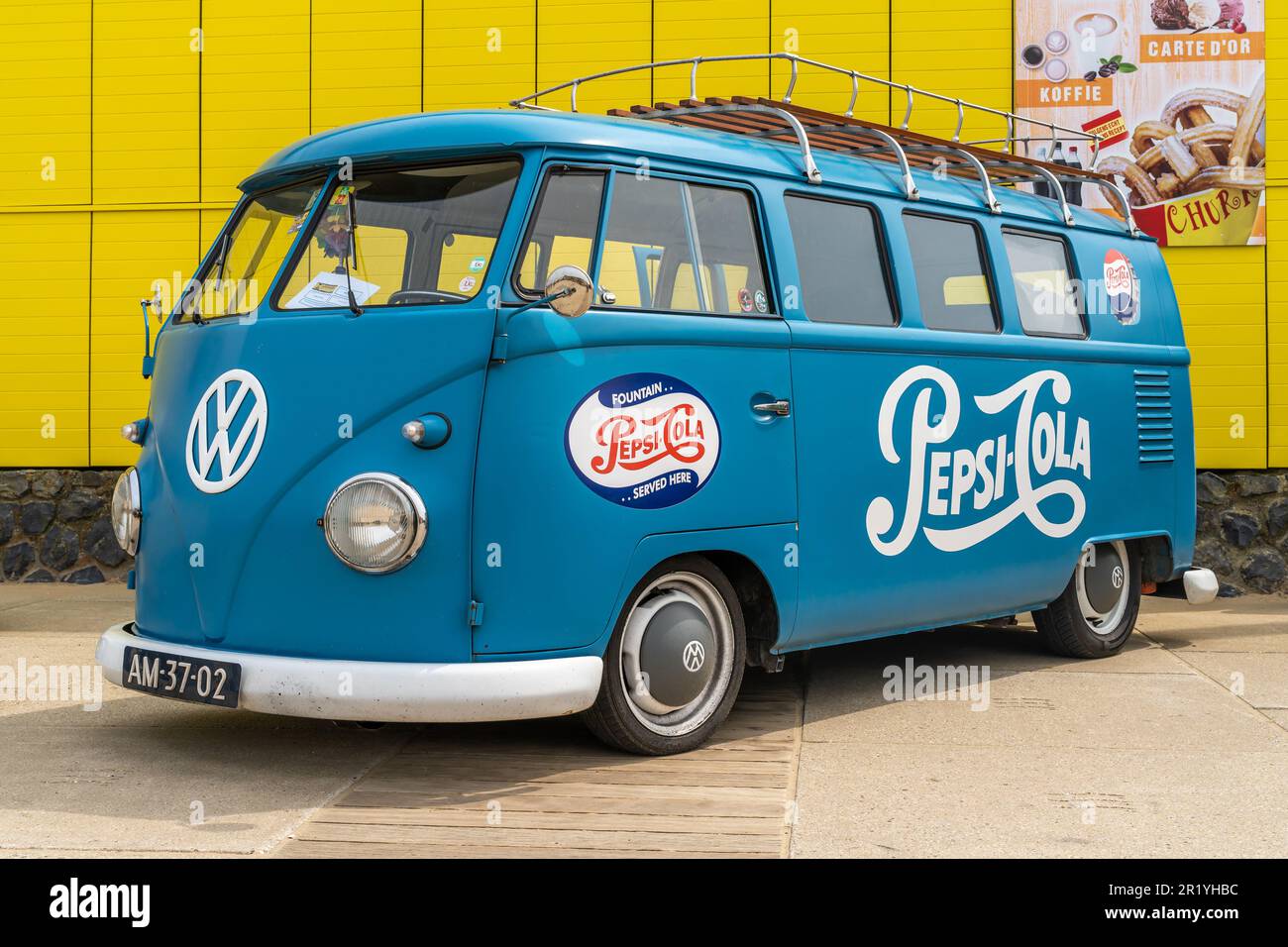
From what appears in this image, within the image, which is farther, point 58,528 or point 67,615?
point 58,528

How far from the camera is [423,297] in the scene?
201 inches

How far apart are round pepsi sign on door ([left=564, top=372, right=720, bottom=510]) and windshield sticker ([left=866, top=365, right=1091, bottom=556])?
3.77 feet

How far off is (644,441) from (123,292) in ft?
24.1

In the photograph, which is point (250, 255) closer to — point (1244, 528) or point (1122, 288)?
point (1122, 288)

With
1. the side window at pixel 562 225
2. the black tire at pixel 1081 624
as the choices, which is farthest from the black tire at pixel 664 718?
the black tire at pixel 1081 624

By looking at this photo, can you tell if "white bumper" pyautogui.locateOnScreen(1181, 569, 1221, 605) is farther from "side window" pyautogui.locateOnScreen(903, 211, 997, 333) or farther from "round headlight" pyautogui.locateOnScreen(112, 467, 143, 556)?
"round headlight" pyautogui.locateOnScreen(112, 467, 143, 556)

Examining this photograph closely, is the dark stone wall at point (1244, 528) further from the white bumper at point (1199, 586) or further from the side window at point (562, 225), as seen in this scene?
the side window at point (562, 225)

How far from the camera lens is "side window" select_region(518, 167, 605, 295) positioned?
507 cm

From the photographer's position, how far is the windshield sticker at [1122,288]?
802 centimetres

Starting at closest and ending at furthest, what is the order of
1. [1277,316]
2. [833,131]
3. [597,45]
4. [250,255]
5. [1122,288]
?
[250,255] → [833,131] → [1122,288] → [1277,316] → [597,45]

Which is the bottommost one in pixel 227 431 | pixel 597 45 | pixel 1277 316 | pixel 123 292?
pixel 227 431

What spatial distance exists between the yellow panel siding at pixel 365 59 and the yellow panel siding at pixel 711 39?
1838mm

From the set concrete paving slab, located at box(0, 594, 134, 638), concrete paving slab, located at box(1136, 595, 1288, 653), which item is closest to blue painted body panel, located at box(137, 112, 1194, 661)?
concrete paving slab, located at box(1136, 595, 1288, 653)

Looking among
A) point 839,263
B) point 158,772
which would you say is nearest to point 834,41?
point 839,263
